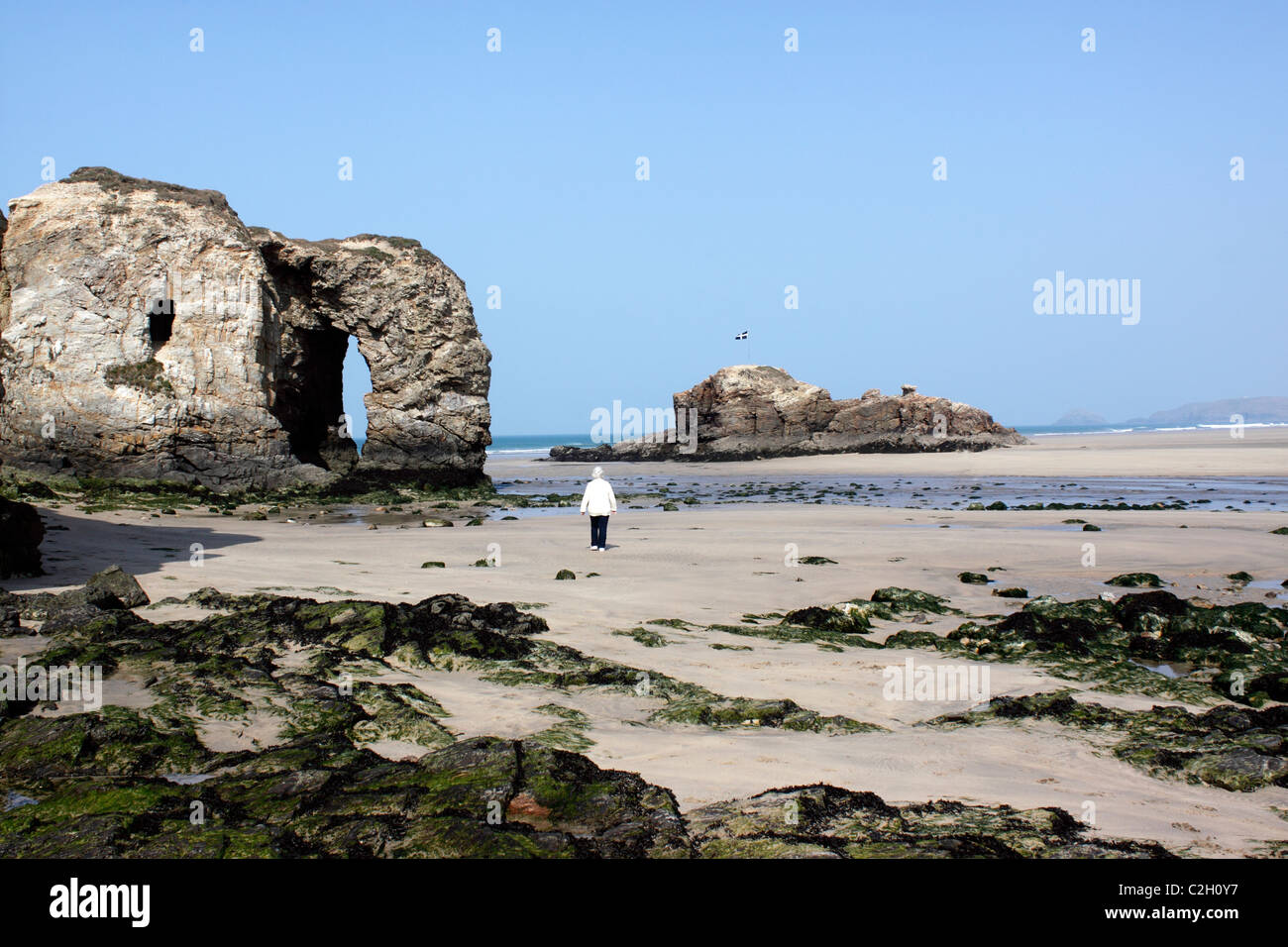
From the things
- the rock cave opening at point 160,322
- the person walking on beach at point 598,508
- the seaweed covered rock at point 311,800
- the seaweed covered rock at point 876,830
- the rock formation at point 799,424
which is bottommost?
the seaweed covered rock at point 876,830

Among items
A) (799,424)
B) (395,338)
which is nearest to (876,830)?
(395,338)

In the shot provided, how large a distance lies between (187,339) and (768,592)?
18.9 m

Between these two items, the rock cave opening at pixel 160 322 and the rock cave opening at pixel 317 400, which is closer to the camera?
the rock cave opening at pixel 160 322

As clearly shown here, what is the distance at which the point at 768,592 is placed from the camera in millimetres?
9656

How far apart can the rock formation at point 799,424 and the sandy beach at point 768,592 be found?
3423 centimetres

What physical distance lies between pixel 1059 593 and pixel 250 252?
71.4ft

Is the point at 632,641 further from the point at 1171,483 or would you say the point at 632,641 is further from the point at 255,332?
the point at 1171,483

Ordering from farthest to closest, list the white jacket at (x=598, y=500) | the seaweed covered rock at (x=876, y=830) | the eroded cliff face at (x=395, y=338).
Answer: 1. the eroded cliff face at (x=395, y=338)
2. the white jacket at (x=598, y=500)
3. the seaweed covered rock at (x=876, y=830)

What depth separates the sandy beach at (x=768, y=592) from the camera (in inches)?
162

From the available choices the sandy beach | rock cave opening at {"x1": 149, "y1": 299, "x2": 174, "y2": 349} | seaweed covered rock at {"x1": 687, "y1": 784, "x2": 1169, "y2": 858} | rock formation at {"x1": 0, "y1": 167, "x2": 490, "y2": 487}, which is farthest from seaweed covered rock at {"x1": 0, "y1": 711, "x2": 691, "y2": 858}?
rock cave opening at {"x1": 149, "y1": 299, "x2": 174, "y2": 349}

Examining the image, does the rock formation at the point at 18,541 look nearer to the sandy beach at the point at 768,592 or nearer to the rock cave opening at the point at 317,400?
the sandy beach at the point at 768,592

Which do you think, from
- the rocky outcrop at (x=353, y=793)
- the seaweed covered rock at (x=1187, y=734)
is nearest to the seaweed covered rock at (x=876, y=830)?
the rocky outcrop at (x=353, y=793)

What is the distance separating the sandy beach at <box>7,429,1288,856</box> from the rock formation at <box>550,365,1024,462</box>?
34.2 meters

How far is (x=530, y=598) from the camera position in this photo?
338 inches
